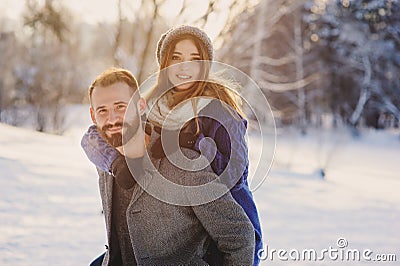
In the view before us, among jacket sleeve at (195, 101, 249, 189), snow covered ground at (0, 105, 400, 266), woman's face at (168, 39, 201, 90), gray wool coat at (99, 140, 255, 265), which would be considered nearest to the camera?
gray wool coat at (99, 140, 255, 265)

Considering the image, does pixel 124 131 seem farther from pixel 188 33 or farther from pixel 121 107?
pixel 188 33

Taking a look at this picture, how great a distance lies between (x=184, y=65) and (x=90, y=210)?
3.21 metres

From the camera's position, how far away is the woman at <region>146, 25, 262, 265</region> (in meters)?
1.66

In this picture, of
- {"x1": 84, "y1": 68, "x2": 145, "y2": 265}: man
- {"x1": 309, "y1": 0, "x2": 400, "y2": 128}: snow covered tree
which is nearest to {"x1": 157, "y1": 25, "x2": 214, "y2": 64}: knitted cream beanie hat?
{"x1": 84, "y1": 68, "x2": 145, "y2": 265}: man

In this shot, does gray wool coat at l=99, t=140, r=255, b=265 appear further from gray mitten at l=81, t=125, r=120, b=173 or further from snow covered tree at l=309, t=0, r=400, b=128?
snow covered tree at l=309, t=0, r=400, b=128

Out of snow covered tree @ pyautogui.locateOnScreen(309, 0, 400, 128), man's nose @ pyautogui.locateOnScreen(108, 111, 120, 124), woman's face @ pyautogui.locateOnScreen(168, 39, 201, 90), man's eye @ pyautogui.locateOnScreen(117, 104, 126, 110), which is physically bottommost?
man's nose @ pyautogui.locateOnScreen(108, 111, 120, 124)

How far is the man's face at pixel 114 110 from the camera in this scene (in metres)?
1.60

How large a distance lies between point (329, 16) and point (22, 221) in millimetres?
18263

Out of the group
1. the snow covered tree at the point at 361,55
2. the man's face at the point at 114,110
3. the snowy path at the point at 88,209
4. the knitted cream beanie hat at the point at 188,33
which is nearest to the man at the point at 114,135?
→ the man's face at the point at 114,110

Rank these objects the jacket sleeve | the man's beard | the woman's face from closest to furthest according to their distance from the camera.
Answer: the man's beard, the jacket sleeve, the woman's face

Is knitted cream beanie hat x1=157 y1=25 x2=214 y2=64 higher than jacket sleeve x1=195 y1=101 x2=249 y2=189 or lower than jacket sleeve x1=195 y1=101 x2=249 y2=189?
higher

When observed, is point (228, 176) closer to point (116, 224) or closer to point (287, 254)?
point (116, 224)

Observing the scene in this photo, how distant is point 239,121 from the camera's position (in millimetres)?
1878

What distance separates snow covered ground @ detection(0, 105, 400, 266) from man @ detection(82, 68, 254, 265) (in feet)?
5.93
